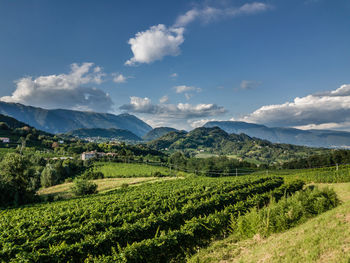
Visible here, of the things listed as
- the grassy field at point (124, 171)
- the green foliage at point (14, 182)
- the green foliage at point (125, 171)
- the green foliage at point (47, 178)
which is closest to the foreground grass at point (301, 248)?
the green foliage at point (14, 182)

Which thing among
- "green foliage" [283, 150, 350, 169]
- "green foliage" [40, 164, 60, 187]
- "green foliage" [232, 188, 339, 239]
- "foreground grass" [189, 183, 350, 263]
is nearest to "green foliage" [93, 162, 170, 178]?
"green foliage" [40, 164, 60, 187]

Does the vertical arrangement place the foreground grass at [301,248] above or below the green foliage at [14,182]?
above

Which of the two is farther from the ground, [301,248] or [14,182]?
[301,248]

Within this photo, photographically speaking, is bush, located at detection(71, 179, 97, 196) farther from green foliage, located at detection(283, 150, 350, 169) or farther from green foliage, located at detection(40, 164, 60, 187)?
green foliage, located at detection(283, 150, 350, 169)

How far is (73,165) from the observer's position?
96.6 m

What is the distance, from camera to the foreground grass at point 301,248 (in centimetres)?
693

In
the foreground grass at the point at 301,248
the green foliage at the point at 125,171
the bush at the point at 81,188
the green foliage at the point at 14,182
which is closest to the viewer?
the foreground grass at the point at 301,248

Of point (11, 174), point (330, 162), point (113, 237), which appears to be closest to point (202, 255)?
point (113, 237)

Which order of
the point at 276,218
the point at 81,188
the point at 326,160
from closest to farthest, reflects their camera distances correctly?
the point at 276,218
the point at 81,188
the point at 326,160

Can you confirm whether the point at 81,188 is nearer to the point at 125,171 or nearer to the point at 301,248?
the point at 125,171

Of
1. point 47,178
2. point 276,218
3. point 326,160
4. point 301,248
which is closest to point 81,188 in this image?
point 47,178

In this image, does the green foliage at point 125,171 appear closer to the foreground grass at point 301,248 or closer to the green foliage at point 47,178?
the green foliage at point 47,178

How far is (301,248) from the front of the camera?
24.9 ft

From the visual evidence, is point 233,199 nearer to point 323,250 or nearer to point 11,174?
point 323,250
